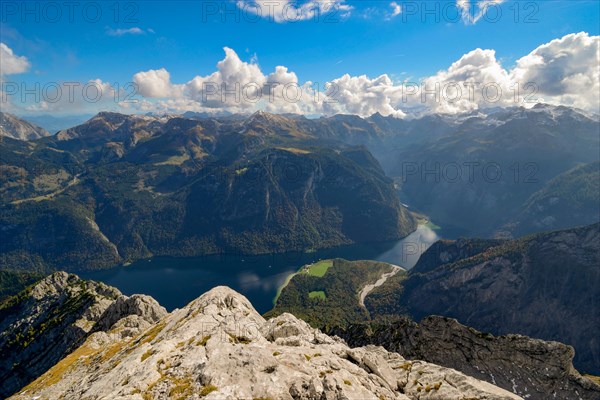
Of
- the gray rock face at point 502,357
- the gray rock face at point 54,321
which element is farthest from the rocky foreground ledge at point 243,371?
the gray rock face at point 54,321

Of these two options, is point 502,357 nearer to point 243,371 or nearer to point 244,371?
point 244,371

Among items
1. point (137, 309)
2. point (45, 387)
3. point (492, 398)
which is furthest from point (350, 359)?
point (137, 309)

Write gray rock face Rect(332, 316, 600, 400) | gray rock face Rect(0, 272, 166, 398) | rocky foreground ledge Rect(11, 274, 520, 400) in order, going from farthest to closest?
gray rock face Rect(0, 272, 166, 398) → gray rock face Rect(332, 316, 600, 400) → rocky foreground ledge Rect(11, 274, 520, 400)

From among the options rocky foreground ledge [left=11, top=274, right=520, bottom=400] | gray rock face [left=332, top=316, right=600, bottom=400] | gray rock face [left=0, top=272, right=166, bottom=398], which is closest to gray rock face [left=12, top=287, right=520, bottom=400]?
rocky foreground ledge [left=11, top=274, right=520, bottom=400]

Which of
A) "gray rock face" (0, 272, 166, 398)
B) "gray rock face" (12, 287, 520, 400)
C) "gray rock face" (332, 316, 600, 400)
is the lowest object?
"gray rock face" (0, 272, 166, 398)

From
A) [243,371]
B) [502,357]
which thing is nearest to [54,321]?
[243,371]

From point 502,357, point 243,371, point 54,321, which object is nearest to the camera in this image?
point 243,371

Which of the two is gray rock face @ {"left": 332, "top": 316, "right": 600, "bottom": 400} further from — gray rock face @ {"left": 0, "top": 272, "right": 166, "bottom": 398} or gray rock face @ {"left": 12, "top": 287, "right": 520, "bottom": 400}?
gray rock face @ {"left": 0, "top": 272, "right": 166, "bottom": 398}

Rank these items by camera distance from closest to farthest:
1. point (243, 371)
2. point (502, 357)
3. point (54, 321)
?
1. point (243, 371)
2. point (502, 357)
3. point (54, 321)
